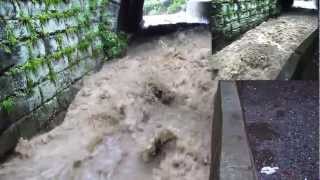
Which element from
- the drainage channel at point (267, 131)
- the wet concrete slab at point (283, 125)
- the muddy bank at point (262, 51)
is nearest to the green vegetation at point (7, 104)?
the drainage channel at point (267, 131)

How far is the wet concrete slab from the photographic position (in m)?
3.13

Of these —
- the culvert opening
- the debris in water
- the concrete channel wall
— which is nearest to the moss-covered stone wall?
the culvert opening

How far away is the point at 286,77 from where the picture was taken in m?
7.66

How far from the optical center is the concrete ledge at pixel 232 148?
3.12m

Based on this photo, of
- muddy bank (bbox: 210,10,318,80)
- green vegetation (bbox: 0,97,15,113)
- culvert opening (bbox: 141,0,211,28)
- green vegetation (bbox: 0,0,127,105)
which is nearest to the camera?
green vegetation (bbox: 0,97,15,113)

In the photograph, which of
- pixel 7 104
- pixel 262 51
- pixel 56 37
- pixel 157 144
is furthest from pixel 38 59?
pixel 262 51

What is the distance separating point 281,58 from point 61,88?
602cm

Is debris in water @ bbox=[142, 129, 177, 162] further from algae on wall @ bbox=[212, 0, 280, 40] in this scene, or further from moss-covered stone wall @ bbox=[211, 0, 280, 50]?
algae on wall @ bbox=[212, 0, 280, 40]

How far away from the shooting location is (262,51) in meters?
11.3

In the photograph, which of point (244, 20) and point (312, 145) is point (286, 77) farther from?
point (244, 20)

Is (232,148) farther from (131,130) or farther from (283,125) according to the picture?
(131,130)

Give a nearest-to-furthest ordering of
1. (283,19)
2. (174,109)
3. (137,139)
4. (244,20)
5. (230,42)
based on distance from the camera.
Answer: (137,139) → (174,109) → (230,42) → (244,20) → (283,19)

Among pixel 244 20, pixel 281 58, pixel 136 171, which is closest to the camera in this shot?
pixel 136 171

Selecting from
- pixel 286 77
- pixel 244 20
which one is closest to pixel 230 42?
pixel 244 20
